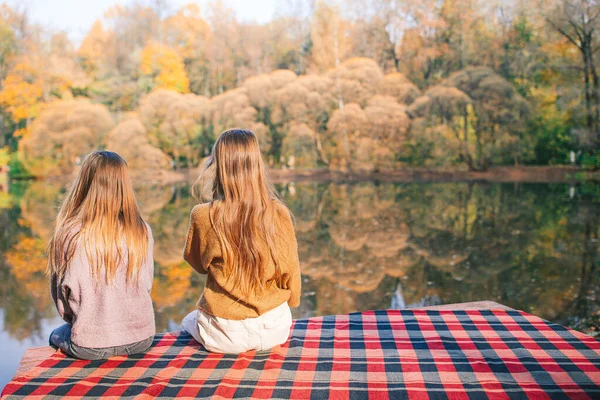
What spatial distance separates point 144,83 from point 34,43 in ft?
11.6

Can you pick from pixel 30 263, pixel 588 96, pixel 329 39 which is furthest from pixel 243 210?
pixel 329 39

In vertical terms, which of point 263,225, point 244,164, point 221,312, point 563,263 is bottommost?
point 563,263

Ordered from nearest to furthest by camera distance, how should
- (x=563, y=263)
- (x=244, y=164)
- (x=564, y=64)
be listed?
(x=244, y=164)
(x=563, y=263)
(x=564, y=64)

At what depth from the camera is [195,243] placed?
200cm

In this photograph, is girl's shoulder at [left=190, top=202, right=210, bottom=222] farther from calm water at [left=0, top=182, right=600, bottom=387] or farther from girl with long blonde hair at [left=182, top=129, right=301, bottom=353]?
calm water at [left=0, top=182, right=600, bottom=387]

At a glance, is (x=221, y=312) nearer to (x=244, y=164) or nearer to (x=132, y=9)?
(x=244, y=164)

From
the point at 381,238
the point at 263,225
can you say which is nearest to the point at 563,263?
the point at 381,238

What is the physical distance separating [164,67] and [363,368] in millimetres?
17835

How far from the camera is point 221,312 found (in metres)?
1.96

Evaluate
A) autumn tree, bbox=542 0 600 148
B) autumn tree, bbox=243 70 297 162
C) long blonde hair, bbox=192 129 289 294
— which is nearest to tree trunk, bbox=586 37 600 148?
autumn tree, bbox=542 0 600 148

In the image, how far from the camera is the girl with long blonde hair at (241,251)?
1907mm

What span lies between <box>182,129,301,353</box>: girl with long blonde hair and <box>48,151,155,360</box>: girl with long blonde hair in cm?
20

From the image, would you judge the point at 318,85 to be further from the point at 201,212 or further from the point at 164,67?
the point at 201,212

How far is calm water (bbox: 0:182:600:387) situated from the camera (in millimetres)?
4234
